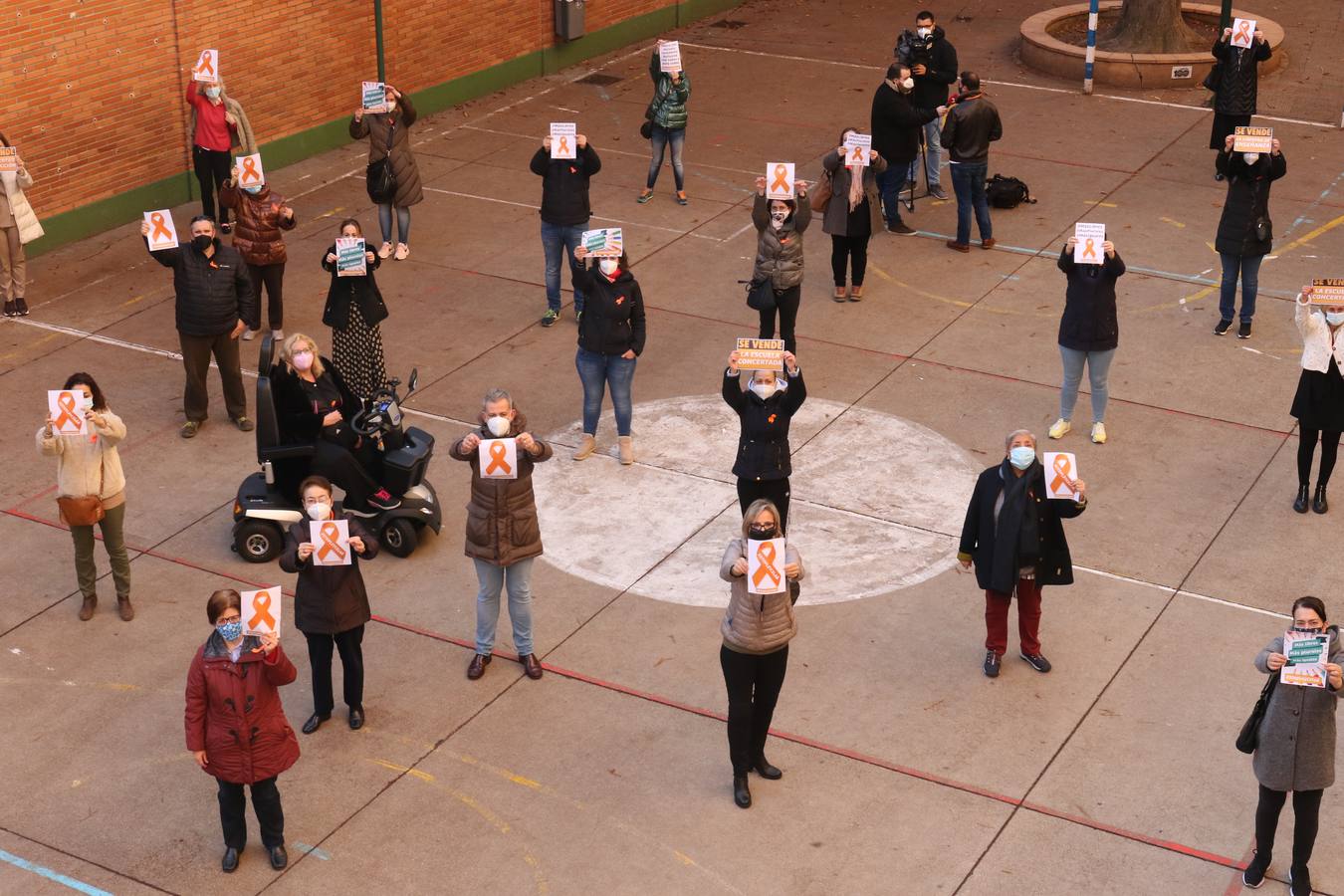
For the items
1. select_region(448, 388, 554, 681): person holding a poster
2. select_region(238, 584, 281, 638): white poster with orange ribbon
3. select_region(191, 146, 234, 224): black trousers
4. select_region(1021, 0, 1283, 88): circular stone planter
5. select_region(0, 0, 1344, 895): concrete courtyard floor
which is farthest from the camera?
select_region(1021, 0, 1283, 88): circular stone planter

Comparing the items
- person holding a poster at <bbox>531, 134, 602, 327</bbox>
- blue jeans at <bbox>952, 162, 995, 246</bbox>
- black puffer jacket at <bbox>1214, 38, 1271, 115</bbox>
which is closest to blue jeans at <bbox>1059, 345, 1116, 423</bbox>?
blue jeans at <bbox>952, 162, 995, 246</bbox>

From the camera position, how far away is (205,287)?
40.3 feet

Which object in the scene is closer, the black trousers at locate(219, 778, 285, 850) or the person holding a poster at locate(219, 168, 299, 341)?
the black trousers at locate(219, 778, 285, 850)

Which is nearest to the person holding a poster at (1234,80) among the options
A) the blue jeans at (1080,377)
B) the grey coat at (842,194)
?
the grey coat at (842,194)

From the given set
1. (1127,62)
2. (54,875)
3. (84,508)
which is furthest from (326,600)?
(1127,62)

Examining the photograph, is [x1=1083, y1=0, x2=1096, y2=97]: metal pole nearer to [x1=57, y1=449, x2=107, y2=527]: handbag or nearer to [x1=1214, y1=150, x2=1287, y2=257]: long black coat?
[x1=1214, y1=150, x2=1287, y2=257]: long black coat

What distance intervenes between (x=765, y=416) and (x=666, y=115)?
799cm

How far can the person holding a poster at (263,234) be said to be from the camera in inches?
544

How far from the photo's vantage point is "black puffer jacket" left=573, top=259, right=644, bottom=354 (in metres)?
11.8

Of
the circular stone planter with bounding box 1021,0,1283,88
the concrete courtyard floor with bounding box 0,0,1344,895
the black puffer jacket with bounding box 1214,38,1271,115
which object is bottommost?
the concrete courtyard floor with bounding box 0,0,1344,895

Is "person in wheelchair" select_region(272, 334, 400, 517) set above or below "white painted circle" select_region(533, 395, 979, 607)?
above

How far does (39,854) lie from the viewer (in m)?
8.24

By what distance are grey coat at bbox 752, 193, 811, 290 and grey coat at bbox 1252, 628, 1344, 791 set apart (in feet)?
21.2

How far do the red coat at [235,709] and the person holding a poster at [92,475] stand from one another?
8.46ft
